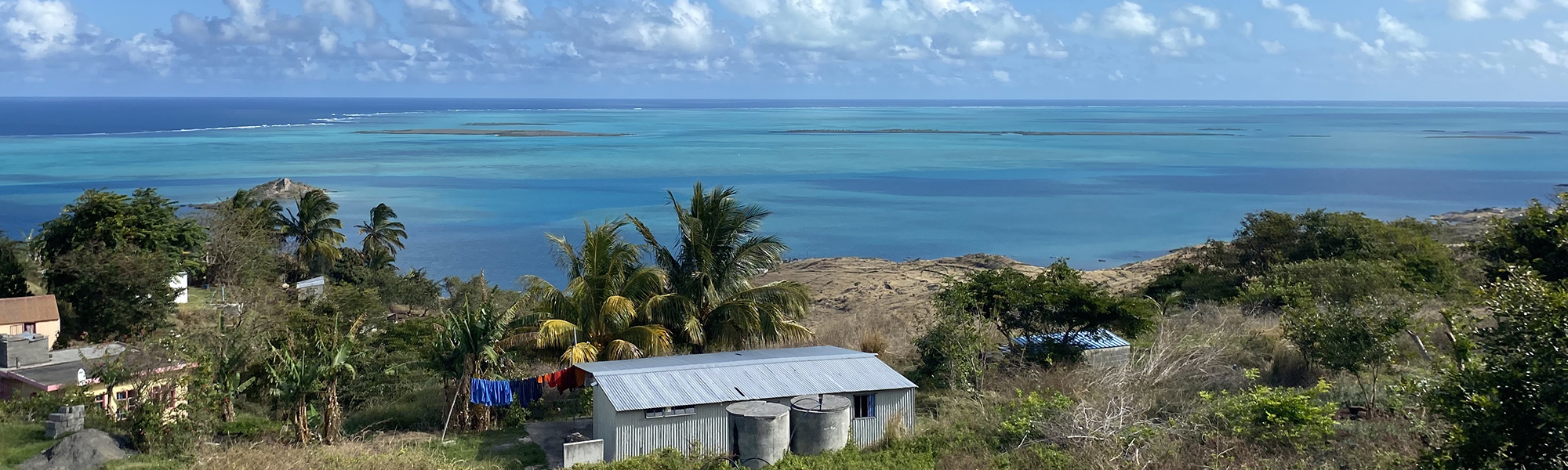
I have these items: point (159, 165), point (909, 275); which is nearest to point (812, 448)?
point (909, 275)

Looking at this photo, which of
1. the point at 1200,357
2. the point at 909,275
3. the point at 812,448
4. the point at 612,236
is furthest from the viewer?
the point at 909,275

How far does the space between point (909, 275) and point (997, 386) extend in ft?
67.7

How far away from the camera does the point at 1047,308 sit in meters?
17.2

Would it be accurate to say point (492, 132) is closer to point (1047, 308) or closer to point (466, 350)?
point (1047, 308)

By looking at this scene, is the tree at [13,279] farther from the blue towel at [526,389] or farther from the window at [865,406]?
the window at [865,406]

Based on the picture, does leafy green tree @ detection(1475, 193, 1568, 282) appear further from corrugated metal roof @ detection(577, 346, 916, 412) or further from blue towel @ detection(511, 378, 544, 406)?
blue towel @ detection(511, 378, 544, 406)

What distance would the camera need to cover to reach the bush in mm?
11266

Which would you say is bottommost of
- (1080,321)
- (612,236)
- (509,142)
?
(1080,321)

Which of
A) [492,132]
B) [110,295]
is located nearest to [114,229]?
[110,295]

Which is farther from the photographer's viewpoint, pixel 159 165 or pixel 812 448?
pixel 159 165

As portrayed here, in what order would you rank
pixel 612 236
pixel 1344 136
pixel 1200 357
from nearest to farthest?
pixel 1200 357, pixel 612 236, pixel 1344 136

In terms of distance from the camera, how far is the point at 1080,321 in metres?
17.2

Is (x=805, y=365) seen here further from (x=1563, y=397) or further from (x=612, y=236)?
(x=1563, y=397)

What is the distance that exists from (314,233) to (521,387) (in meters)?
24.0
